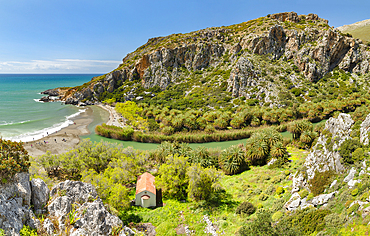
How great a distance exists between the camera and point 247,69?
88.1 metres

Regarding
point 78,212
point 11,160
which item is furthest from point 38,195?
point 11,160

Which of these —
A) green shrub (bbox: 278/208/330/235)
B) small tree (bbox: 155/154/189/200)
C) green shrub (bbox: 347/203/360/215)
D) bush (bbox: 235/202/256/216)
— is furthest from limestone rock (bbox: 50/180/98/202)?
green shrub (bbox: 347/203/360/215)

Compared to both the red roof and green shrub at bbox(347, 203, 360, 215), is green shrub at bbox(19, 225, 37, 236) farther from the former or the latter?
green shrub at bbox(347, 203, 360, 215)

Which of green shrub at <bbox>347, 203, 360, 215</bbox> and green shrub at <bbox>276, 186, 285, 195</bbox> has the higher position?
green shrub at <bbox>347, 203, 360, 215</bbox>

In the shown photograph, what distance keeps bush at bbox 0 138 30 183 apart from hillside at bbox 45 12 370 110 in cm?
6850

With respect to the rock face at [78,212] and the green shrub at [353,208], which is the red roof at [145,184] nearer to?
the rock face at [78,212]

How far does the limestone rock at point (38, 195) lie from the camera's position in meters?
14.4

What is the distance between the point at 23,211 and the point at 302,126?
50206 mm

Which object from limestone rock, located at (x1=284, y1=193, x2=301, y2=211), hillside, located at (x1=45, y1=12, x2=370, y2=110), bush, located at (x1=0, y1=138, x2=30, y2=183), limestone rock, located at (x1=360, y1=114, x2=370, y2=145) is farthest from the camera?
hillside, located at (x1=45, y1=12, x2=370, y2=110)

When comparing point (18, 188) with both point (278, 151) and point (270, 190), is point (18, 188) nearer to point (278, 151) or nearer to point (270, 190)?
point (270, 190)

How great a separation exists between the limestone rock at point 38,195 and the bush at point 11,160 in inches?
62.9

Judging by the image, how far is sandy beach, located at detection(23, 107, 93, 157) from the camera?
4664 cm

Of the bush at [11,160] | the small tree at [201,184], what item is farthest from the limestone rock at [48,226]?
the small tree at [201,184]

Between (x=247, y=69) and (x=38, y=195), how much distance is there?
3541 inches
